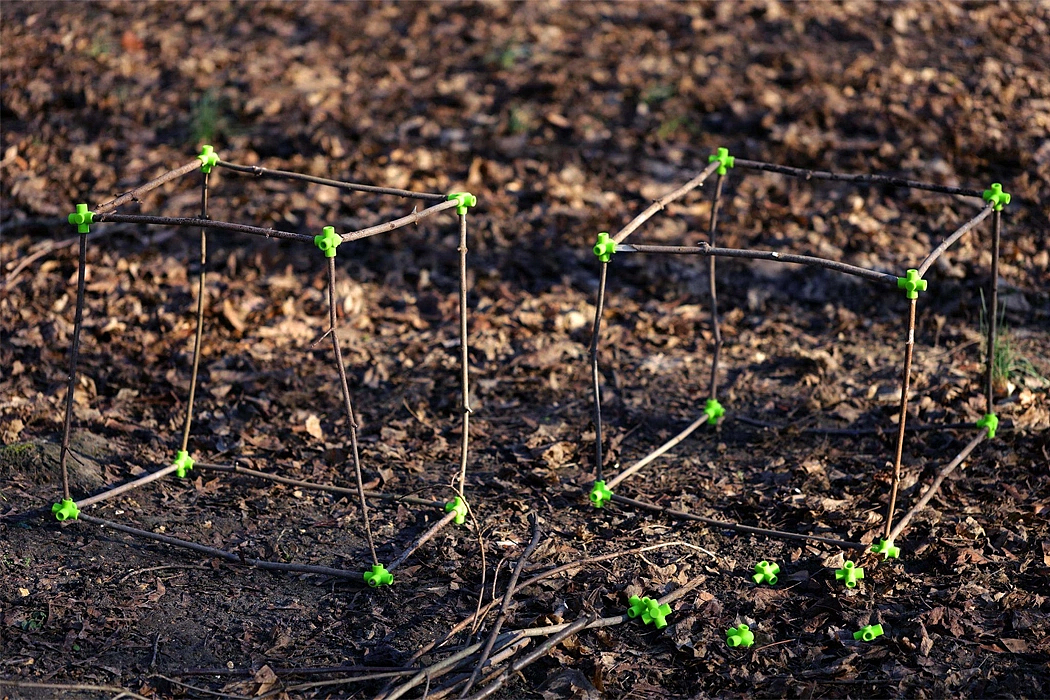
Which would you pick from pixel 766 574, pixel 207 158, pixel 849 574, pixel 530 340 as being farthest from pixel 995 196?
pixel 207 158

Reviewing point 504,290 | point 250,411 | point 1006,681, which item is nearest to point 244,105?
point 504,290

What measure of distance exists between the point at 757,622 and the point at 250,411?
2.41 meters

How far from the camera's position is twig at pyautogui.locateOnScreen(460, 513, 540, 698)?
270 centimetres

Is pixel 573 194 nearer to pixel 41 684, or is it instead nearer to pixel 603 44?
pixel 603 44

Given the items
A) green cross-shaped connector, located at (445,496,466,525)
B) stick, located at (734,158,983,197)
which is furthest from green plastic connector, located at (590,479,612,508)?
stick, located at (734,158,983,197)

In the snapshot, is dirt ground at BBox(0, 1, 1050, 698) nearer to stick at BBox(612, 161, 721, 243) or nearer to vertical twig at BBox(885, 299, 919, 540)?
vertical twig at BBox(885, 299, 919, 540)

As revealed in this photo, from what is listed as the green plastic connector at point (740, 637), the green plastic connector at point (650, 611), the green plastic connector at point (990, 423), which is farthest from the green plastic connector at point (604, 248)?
the green plastic connector at point (990, 423)

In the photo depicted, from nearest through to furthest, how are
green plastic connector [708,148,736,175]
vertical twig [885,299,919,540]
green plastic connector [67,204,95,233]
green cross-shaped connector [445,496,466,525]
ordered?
vertical twig [885,299,919,540], green plastic connector [67,204,95,233], green cross-shaped connector [445,496,466,525], green plastic connector [708,148,736,175]

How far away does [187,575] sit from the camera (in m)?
3.18

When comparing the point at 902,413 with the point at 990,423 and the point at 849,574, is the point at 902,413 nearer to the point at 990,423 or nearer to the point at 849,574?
the point at 849,574

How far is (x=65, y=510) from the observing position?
3344 millimetres

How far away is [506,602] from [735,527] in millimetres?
942

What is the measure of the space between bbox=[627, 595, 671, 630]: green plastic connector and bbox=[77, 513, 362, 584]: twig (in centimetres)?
→ 92

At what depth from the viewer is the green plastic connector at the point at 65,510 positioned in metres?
3.34
